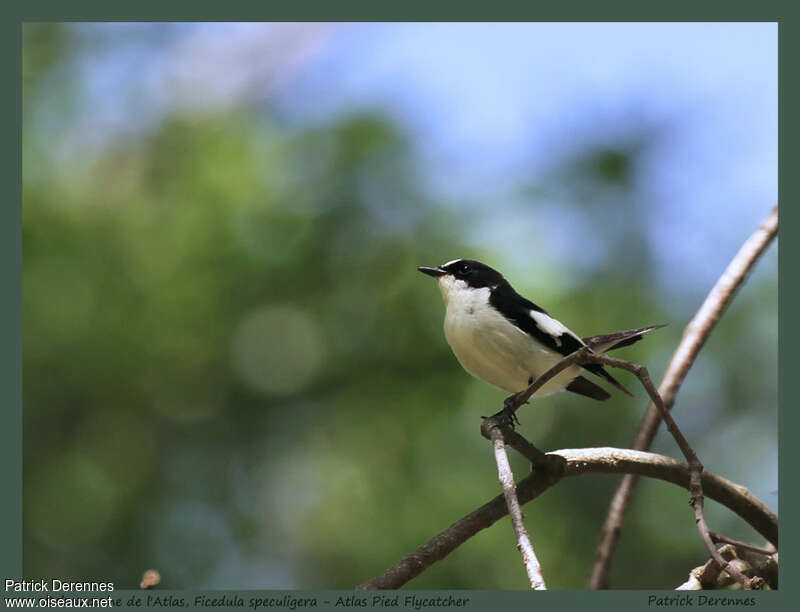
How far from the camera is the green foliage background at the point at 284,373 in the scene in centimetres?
657

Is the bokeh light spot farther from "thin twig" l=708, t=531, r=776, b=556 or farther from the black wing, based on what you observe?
"thin twig" l=708, t=531, r=776, b=556

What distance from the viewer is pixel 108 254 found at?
25.6ft

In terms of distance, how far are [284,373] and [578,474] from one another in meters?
4.91

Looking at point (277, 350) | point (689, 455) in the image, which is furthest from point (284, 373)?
point (689, 455)

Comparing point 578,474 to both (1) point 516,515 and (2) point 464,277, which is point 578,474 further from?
(2) point 464,277

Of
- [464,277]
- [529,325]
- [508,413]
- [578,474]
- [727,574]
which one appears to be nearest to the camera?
[727,574]

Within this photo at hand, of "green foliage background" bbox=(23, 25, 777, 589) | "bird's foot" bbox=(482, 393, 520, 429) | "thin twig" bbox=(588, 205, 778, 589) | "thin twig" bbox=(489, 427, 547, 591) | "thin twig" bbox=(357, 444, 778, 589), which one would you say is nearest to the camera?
"thin twig" bbox=(489, 427, 547, 591)

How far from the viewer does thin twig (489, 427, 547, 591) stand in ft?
7.33

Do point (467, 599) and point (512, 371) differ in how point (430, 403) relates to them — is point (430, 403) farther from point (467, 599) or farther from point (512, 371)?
point (467, 599)

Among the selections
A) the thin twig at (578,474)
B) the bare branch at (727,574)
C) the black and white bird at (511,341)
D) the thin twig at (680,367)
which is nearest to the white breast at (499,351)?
the black and white bird at (511,341)

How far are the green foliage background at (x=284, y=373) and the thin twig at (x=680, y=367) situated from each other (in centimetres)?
203

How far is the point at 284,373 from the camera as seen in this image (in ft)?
26.2

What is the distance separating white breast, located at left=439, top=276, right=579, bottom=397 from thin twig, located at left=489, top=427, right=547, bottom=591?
1.05 meters

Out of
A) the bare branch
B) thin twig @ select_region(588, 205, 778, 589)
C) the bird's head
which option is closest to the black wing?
the bird's head
